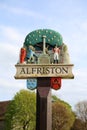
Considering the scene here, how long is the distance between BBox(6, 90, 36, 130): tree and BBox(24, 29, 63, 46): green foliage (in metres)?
37.9

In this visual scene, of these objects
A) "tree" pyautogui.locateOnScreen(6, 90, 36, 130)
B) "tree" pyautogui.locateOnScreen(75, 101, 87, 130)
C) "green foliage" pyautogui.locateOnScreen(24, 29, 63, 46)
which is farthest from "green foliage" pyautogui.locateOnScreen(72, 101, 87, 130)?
"green foliage" pyautogui.locateOnScreen(24, 29, 63, 46)

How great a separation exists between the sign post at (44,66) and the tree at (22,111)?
37999 millimetres

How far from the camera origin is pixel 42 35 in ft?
76.4

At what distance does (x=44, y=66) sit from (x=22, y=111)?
4024 cm

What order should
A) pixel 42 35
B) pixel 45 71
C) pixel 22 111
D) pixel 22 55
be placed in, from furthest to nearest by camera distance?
pixel 22 111 → pixel 42 35 → pixel 22 55 → pixel 45 71

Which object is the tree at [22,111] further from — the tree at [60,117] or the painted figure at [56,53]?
the painted figure at [56,53]

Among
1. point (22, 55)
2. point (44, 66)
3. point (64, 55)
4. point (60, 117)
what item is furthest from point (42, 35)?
point (60, 117)

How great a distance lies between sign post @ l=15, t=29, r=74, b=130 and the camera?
21344mm

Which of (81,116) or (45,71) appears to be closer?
(45,71)

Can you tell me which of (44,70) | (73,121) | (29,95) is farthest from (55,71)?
(73,121)

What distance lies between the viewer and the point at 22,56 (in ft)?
74.5

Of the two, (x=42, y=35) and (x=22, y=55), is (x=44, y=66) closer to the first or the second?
(x=22, y=55)

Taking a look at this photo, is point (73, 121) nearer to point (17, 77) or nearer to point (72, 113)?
point (72, 113)

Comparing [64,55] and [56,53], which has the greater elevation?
[56,53]
